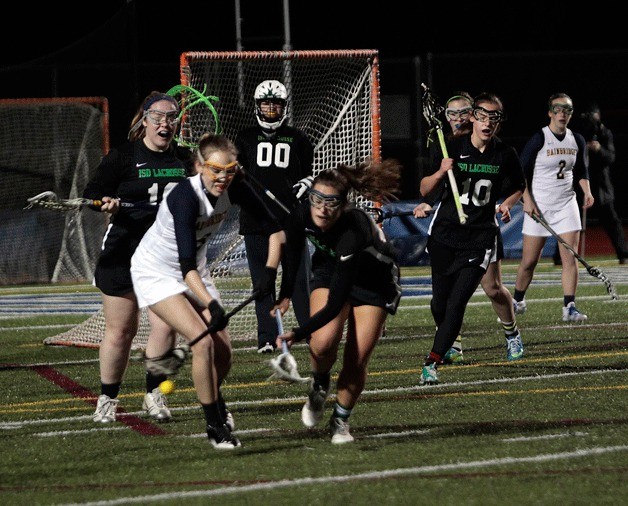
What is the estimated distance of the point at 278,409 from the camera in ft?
26.2

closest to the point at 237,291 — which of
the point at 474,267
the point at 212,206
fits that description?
the point at 474,267

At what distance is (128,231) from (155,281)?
3.43 ft

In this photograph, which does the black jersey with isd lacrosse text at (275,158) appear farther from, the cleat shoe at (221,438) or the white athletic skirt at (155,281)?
the cleat shoe at (221,438)

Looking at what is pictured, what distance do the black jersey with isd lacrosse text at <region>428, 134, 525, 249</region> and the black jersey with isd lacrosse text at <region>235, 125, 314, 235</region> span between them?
1.69 metres

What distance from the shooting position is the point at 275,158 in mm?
10492

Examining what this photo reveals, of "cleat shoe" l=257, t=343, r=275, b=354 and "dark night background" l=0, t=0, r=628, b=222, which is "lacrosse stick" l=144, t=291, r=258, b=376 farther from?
"dark night background" l=0, t=0, r=628, b=222

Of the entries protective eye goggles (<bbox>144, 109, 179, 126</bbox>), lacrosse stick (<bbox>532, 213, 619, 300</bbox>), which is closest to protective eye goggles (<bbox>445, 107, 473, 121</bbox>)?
lacrosse stick (<bbox>532, 213, 619, 300</bbox>)

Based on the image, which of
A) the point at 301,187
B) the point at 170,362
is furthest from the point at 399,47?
the point at 170,362

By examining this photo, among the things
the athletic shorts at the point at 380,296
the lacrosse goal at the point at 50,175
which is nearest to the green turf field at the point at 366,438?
the athletic shorts at the point at 380,296

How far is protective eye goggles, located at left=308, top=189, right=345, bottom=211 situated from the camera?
6551 mm

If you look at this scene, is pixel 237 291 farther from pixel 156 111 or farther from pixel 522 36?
pixel 522 36

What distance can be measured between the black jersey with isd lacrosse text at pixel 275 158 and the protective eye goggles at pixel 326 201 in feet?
12.7

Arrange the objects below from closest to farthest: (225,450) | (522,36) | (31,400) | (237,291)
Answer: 1. (225,450)
2. (31,400)
3. (237,291)
4. (522,36)

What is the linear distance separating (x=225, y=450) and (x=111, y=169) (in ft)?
6.47
